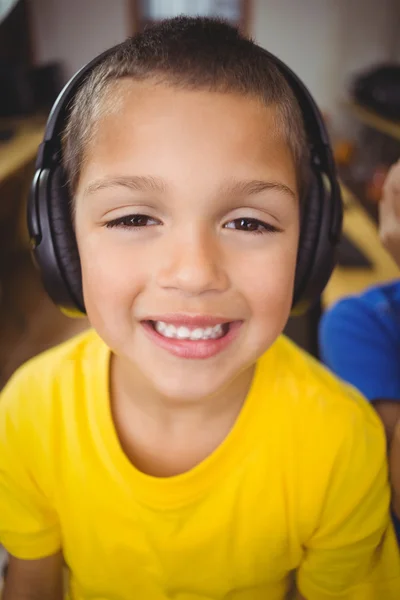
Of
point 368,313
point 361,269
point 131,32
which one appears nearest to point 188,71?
point 368,313

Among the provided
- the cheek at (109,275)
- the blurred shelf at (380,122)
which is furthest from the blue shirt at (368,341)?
the blurred shelf at (380,122)

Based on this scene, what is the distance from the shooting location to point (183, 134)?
1.66 ft

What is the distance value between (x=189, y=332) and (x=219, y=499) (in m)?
0.25

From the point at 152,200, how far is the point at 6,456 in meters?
0.44

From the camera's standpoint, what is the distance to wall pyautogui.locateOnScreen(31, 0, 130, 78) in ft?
13.1

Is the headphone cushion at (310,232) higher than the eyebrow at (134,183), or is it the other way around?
the eyebrow at (134,183)

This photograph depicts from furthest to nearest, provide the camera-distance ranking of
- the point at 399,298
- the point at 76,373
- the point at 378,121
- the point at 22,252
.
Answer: the point at 22,252, the point at 378,121, the point at 399,298, the point at 76,373

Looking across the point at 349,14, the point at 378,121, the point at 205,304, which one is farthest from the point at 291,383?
the point at 349,14

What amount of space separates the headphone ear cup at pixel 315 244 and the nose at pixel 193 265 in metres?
0.15

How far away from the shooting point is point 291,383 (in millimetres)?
710

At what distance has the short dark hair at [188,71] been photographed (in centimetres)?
54

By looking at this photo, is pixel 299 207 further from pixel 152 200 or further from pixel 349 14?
pixel 349 14

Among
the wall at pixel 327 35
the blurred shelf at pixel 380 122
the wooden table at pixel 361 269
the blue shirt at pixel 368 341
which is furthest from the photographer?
the wall at pixel 327 35

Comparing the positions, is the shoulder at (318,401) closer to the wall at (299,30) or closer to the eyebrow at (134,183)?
the eyebrow at (134,183)
